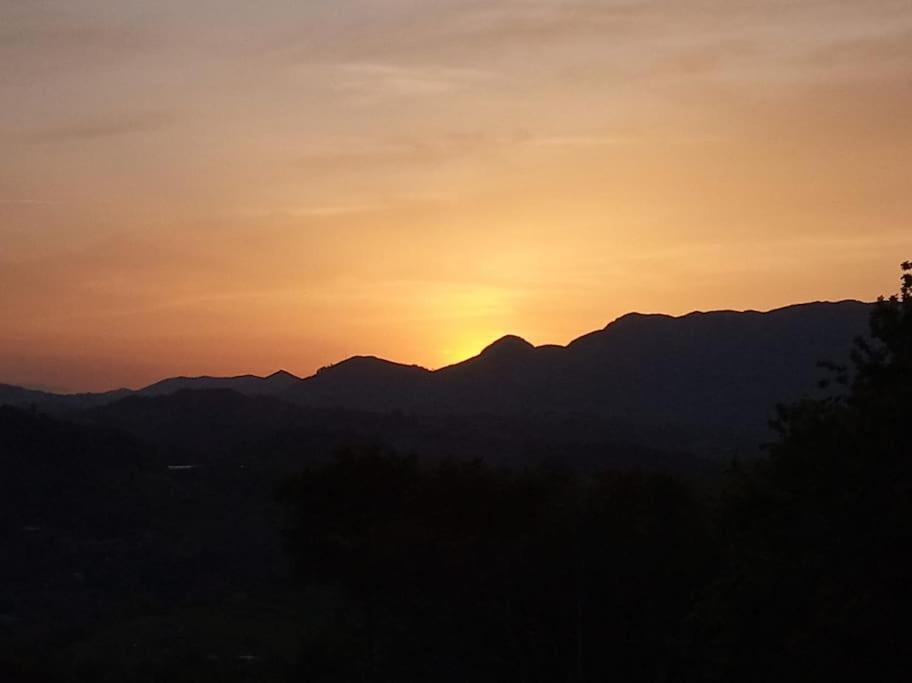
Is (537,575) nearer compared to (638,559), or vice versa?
(638,559)

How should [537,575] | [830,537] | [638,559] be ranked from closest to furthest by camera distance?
1. [830,537]
2. [638,559]
3. [537,575]

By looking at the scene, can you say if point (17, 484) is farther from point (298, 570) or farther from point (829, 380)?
point (829, 380)

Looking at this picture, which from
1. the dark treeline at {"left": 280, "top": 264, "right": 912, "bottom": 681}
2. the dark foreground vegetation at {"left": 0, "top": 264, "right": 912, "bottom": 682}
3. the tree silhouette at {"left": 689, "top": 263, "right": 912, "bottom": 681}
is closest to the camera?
the tree silhouette at {"left": 689, "top": 263, "right": 912, "bottom": 681}

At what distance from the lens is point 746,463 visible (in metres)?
25.6

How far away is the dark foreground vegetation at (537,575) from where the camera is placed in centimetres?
2023

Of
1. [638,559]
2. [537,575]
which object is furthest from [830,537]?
[537,575]

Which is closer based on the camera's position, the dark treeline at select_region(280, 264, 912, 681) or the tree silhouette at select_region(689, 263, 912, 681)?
the tree silhouette at select_region(689, 263, 912, 681)

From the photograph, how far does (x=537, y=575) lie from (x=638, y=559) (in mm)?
2991

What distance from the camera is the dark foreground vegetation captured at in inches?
797

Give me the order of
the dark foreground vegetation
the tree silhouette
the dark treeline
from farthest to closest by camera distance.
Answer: the dark foreground vegetation
the dark treeline
the tree silhouette

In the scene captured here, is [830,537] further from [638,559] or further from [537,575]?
[537,575]

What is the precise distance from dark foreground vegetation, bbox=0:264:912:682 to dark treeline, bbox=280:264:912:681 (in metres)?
0.05

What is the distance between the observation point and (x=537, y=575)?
42.0 meters

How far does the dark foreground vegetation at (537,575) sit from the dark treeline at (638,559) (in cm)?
5
